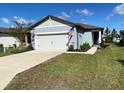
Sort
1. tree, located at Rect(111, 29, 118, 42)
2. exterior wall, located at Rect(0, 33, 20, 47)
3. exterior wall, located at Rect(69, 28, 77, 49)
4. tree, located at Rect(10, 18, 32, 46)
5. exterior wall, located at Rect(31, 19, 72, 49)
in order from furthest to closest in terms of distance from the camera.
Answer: tree, located at Rect(111, 29, 118, 42) → exterior wall, located at Rect(0, 33, 20, 47) → tree, located at Rect(10, 18, 32, 46) → exterior wall, located at Rect(31, 19, 72, 49) → exterior wall, located at Rect(69, 28, 77, 49)

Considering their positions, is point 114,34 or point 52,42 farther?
point 114,34

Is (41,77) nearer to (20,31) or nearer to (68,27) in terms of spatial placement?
(68,27)

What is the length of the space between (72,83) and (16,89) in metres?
2.01

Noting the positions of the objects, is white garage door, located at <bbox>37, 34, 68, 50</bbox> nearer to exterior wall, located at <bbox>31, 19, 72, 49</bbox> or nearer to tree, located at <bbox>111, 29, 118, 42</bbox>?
exterior wall, located at <bbox>31, 19, 72, 49</bbox>

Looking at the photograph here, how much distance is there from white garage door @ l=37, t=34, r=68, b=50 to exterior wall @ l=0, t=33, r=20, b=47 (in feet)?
29.7

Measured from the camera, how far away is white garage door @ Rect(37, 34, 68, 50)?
21.9 meters

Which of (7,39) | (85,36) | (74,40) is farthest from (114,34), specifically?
(74,40)

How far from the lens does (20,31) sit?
93.3ft

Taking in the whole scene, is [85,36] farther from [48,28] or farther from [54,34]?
[48,28]

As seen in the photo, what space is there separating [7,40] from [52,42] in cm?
1142

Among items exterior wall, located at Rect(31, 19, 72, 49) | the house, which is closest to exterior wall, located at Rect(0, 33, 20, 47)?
exterior wall, located at Rect(31, 19, 72, 49)

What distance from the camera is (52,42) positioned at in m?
22.5

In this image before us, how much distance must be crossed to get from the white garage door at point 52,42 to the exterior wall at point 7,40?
9.04 metres

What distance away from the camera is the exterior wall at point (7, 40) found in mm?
30094
